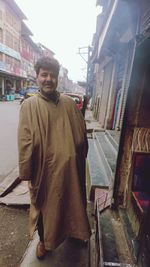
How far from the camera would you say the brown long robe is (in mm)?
1737

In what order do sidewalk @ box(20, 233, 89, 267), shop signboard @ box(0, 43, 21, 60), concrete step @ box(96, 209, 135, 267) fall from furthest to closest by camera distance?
shop signboard @ box(0, 43, 21, 60) < sidewalk @ box(20, 233, 89, 267) < concrete step @ box(96, 209, 135, 267)

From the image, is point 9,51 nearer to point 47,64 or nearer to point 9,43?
point 9,43

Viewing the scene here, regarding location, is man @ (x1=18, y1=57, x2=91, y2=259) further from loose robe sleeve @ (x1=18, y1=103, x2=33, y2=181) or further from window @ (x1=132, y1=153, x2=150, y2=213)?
window @ (x1=132, y1=153, x2=150, y2=213)

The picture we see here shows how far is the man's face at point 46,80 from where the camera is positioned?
5.97 ft

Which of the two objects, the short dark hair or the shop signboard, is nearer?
the short dark hair

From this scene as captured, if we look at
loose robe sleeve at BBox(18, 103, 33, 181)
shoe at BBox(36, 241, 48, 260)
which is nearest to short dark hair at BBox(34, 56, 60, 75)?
loose robe sleeve at BBox(18, 103, 33, 181)

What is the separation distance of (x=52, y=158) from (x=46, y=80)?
69 cm

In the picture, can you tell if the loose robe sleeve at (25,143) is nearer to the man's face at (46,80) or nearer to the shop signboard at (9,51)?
the man's face at (46,80)

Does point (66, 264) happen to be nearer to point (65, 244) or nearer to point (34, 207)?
point (65, 244)

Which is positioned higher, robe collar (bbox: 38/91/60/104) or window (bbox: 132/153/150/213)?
robe collar (bbox: 38/91/60/104)

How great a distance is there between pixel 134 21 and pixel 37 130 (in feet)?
4.90

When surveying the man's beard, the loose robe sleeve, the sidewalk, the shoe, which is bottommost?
the sidewalk

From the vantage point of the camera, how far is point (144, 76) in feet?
6.20

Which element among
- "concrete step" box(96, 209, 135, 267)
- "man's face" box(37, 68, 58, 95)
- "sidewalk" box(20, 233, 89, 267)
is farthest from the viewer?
"sidewalk" box(20, 233, 89, 267)
